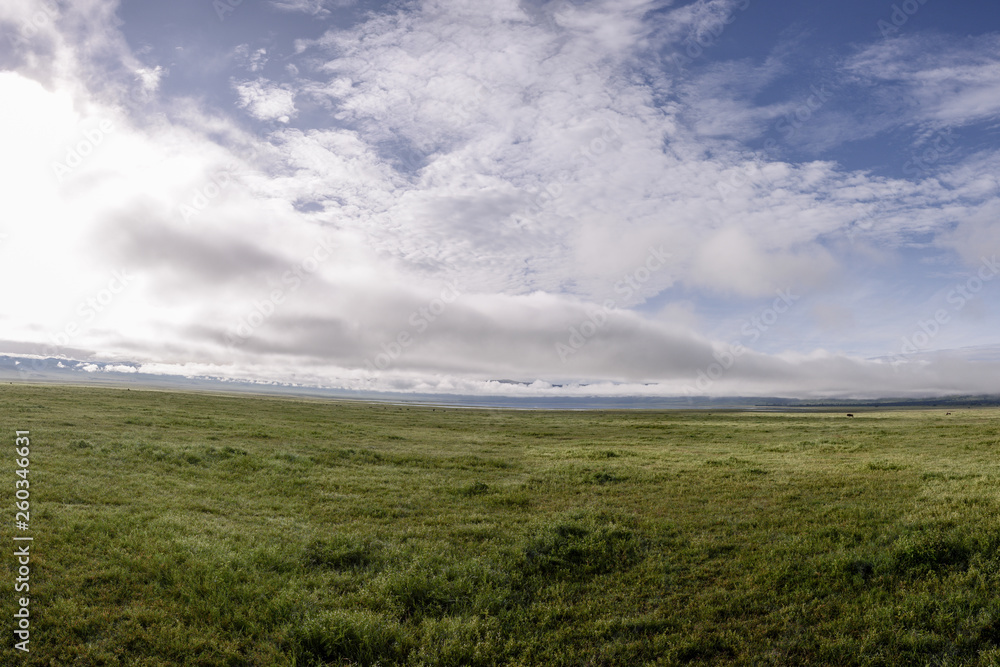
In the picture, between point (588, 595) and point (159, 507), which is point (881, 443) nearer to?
point (588, 595)

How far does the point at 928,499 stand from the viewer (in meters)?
16.3

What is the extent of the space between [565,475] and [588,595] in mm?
14338

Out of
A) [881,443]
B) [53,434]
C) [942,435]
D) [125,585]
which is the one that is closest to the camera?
[125,585]

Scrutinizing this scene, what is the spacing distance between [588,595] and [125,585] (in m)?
10.3

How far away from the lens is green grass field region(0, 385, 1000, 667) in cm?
885

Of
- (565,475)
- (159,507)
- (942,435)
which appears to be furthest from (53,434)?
(942,435)

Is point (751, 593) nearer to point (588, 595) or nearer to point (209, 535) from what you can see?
point (588, 595)

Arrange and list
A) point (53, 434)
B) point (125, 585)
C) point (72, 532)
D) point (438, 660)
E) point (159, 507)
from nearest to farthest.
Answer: point (438, 660) → point (125, 585) → point (72, 532) → point (159, 507) → point (53, 434)

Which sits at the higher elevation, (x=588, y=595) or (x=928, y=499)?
(x=928, y=499)

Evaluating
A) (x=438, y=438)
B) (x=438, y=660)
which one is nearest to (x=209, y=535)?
(x=438, y=660)

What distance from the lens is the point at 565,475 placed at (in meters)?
25.2

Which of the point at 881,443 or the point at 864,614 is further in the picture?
the point at 881,443

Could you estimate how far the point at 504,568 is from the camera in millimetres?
12203

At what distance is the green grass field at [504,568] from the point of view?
29.0 feet
